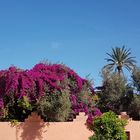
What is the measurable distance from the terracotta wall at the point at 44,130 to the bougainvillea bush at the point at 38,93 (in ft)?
1.38

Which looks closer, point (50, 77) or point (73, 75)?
point (50, 77)

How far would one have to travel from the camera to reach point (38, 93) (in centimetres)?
2320

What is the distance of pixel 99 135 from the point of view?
23344 millimetres

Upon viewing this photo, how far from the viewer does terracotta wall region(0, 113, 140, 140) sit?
76.0ft

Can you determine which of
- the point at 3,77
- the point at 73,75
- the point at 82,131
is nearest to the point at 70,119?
the point at 82,131

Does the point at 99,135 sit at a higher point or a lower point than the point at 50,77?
lower

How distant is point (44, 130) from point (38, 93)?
89.4 inches

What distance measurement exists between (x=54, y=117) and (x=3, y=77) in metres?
3.36

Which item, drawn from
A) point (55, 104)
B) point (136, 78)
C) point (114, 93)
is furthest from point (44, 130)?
point (136, 78)

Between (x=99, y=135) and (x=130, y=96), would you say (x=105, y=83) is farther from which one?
(x=99, y=135)

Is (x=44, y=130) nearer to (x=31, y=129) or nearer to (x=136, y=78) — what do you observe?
(x=31, y=129)

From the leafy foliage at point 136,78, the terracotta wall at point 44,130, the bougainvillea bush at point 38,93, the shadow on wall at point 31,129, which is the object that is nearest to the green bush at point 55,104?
the bougainvillea bush at point 38,93

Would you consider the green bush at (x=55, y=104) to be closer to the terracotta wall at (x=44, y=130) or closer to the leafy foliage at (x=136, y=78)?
the terracotta wall at (x=44, y=130)

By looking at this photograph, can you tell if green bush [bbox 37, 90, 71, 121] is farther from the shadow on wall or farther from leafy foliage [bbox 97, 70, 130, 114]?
leafy foliage [bbox 97, 70, 130, 114]
